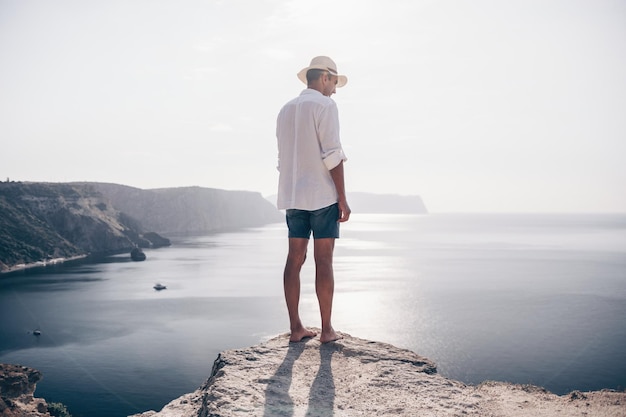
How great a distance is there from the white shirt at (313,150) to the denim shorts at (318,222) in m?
0.09

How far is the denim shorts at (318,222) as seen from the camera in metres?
4.52

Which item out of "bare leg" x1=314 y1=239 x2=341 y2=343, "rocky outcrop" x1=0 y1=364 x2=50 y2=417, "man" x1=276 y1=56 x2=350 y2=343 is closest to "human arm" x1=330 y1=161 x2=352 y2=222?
"man" x1=276 y1=56 x2=350 y2=343

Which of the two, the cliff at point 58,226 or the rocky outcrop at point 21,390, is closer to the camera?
the rocky outcrop at point 21,390

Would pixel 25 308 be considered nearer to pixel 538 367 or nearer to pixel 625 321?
pixel 538 367

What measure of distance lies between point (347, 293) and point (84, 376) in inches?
1596

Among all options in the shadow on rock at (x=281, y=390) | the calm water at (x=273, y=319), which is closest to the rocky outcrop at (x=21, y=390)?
the calm water at (x=273, y=319)

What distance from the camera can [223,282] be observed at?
78750 millimetres

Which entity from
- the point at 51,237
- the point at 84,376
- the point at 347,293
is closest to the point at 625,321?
the point at 347,293

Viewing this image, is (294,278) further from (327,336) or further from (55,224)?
(55,224)

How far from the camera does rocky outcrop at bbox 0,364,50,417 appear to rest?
21.1 m

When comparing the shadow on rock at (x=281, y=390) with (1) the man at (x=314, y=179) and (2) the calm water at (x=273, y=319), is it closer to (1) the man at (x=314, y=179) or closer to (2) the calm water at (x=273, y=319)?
(1) the man at (x=314, y=179)

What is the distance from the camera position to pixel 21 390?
2214 centimetres

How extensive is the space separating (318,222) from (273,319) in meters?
51.4

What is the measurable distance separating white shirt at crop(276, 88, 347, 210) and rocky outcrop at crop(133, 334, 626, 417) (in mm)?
1495
